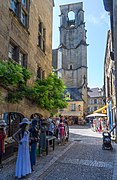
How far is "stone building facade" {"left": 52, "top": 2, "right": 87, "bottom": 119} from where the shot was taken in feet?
157

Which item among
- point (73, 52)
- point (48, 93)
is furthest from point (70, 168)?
point (73, 52)

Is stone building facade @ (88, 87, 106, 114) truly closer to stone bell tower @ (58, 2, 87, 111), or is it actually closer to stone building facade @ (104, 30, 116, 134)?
stone bell tower @ (58, 2, 87, 111)

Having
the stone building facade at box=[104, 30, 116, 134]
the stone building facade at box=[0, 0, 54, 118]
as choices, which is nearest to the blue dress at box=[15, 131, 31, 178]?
the stone building facade at box=[0, 0, 54, 118]

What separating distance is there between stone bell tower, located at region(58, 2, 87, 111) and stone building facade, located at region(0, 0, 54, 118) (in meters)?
32.8

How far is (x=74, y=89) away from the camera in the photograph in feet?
156

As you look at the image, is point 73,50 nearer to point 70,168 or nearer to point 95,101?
point 95,101

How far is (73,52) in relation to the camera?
50.7 m

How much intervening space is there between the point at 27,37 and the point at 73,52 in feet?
135

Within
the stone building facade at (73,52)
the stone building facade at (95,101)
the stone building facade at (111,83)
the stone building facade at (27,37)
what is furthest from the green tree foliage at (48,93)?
the stone building facade at (95,101)

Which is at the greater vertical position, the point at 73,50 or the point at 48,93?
the point at 73,50

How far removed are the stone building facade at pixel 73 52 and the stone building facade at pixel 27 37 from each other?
3232 cm

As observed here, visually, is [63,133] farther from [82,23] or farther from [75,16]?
[75,16]

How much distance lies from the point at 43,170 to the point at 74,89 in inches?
1639

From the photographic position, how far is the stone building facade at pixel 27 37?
799cm
